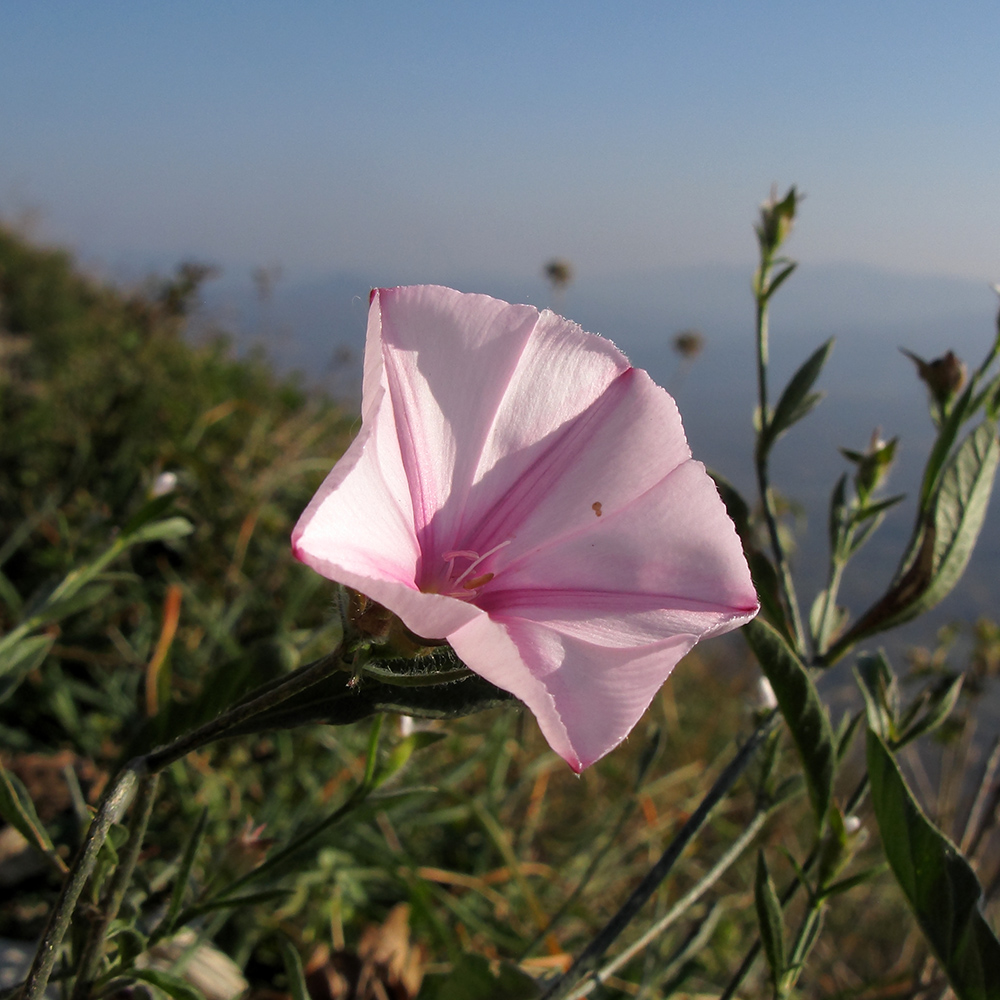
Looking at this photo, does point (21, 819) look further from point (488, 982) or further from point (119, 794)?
point (488, 982)

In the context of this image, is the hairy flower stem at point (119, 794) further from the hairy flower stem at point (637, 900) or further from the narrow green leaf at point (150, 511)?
the narrow green leaf at point (150, 511)

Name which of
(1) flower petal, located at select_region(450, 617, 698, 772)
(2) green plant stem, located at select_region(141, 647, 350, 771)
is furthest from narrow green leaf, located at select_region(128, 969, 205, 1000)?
(1) flower petal, located at select_region(450, 617, 698, 772)

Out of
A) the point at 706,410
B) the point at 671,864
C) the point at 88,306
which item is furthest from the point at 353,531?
the point at 88,306

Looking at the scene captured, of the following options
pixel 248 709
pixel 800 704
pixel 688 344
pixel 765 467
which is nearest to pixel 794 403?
pixel 765 467

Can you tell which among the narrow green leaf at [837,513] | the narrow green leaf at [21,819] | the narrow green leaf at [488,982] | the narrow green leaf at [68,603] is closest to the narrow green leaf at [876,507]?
the narrow green leaf at [837,513]

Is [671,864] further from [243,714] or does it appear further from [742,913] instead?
[742,913]

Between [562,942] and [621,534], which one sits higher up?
[621,534]
